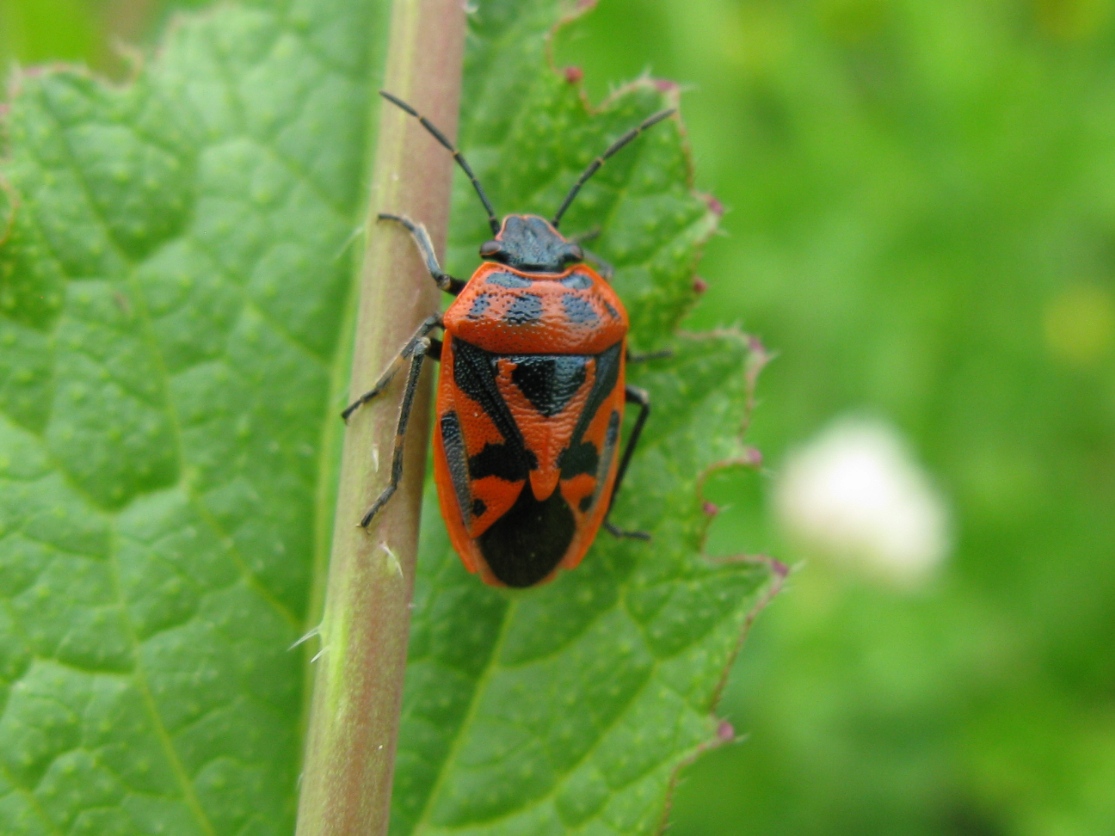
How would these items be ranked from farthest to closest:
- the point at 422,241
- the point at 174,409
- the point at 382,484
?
the point at 174,409
the point at 422,241
the point at 382,484

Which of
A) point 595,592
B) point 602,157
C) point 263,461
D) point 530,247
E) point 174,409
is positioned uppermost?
point 602,157

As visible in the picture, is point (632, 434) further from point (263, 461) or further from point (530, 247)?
point (263, 461)

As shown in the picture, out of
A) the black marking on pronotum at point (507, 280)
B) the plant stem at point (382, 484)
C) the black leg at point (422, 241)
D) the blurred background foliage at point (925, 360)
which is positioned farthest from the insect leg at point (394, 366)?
the blurred background foliage at point (925, 360)

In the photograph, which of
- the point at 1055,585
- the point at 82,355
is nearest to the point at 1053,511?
the point at 1055,585

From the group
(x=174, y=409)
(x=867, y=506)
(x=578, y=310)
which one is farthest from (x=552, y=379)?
(x=867, y=506)

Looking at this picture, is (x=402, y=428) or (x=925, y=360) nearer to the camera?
(x=402, y=428)

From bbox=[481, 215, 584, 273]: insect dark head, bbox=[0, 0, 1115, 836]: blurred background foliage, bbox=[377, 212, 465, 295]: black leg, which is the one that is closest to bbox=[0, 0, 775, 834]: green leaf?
bbox=[481, 215, 584, 273]: insect dark head
